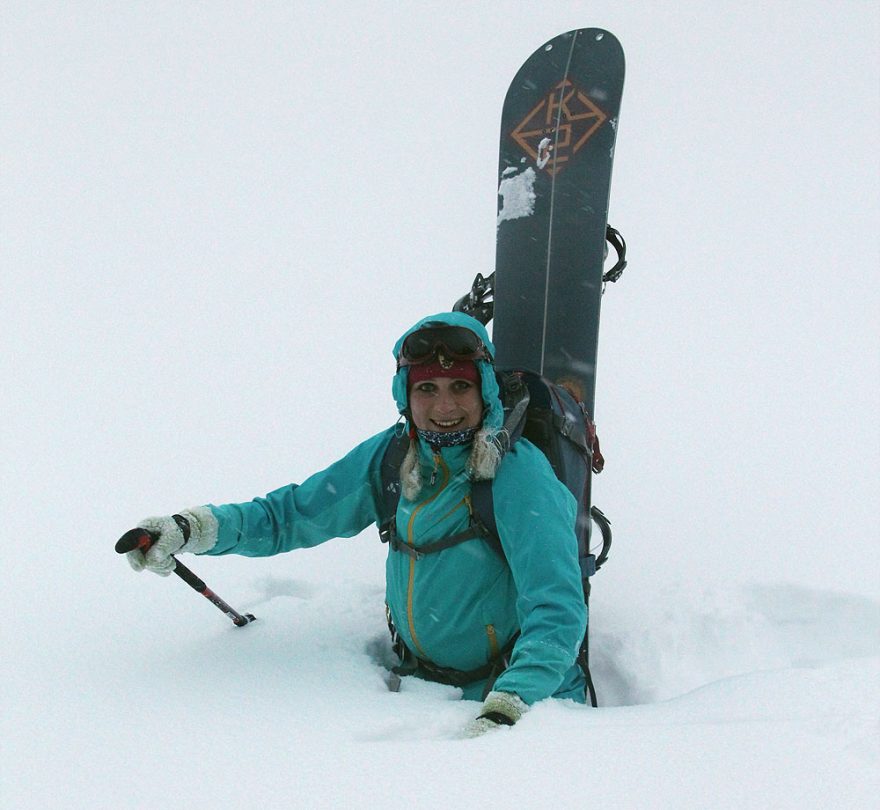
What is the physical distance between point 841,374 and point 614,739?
1262 centimetres

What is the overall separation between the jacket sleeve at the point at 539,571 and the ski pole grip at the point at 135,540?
3.81 feet

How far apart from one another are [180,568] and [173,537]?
0.13 metres

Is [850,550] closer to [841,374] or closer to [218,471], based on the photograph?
[218,471]

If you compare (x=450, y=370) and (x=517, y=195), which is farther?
(x=517, y=195)

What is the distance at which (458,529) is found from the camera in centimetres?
233

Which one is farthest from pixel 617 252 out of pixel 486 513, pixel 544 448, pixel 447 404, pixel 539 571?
pixel 539 571

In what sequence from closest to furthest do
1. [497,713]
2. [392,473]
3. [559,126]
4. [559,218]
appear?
1. [497,713]
2. [392,473]
3. [559,218]
4. [559,126]

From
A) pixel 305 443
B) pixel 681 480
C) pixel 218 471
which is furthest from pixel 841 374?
pixel 218 471

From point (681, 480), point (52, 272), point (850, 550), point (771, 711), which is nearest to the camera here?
point (771, 711)

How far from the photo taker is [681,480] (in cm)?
675

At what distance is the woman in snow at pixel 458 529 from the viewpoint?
86.4 inches

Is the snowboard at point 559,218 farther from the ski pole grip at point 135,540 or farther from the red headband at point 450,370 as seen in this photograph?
the ski pole grip at point 135,540

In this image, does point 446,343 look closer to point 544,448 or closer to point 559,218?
point 544,448

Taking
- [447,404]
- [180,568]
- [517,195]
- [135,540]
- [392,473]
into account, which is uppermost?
[517,195]
